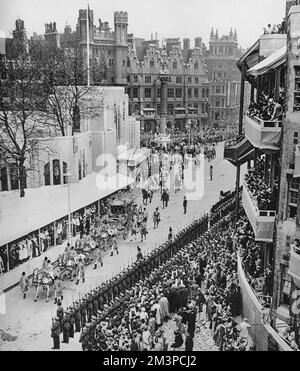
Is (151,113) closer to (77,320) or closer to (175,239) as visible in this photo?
(175,239)

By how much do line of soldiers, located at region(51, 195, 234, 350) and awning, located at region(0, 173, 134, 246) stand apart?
586 centimetres

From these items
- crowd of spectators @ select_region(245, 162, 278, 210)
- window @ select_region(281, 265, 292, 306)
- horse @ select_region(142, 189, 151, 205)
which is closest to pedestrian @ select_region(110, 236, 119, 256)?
crowd of spectators @ select_region(245, 162, 278, 210)

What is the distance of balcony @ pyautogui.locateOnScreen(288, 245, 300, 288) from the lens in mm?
15266

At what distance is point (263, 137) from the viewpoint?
1806 centimetres

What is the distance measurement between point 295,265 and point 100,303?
8179mm

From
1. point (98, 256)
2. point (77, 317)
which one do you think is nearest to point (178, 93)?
point (98, 256)

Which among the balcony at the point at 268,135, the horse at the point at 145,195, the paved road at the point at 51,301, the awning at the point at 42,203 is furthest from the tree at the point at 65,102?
the balcony at the point at 268,135

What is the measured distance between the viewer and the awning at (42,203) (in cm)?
2439

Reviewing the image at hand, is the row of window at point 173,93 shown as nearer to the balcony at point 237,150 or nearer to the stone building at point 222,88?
the stone building at point 222,88

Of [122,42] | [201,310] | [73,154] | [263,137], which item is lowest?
[201,310]

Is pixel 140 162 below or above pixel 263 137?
below

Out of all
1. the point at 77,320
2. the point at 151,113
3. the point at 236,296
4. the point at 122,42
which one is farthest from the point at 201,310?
the point at 151,113

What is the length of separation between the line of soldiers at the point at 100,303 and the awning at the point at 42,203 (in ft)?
19.2

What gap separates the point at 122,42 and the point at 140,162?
31.8 m
